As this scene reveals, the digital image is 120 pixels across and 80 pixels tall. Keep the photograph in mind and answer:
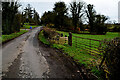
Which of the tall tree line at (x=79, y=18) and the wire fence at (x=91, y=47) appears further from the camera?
the tall tree line at (x=79, y=18)

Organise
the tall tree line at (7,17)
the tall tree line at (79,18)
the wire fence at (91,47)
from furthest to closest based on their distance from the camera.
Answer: the tall tree line at (79,18) → the tall tree line at (7,17) → the wire fence at (91,47)

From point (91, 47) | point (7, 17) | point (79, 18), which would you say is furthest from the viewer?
point (79, 18)

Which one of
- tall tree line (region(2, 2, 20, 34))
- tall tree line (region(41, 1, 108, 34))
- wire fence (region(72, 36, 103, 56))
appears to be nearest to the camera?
wire fence (region(72, 36, 103, 56))

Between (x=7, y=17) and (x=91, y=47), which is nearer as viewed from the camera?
(x=91, y=47)

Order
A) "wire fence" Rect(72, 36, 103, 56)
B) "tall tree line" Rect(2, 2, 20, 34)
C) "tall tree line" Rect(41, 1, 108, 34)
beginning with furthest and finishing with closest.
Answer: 1. "tall tree line" Rect(41, 1, 108, 34)
2. "tall tree line" Rect(2, 2, 20, 34)
3. "wire fence" Rect(72, 36, 103, 56)

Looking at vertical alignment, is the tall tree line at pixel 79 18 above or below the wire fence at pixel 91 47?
above

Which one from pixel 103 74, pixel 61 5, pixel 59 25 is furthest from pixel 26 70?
pixel 61 5

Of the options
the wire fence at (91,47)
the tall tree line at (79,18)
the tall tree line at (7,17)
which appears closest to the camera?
the wire fence at (91,47)

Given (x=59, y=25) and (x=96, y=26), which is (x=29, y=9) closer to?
(x=59, y=25)

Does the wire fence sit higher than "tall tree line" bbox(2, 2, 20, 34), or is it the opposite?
"tall tree line" bbox(2, 2, 20, 34)

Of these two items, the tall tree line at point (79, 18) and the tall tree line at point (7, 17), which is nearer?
the tall tree line at point (7, 17)

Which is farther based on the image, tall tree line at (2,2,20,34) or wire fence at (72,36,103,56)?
tall tree line at (2,2,20,34)

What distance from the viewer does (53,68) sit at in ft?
18.1

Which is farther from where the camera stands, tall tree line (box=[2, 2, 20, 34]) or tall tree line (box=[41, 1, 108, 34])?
tall tree line (box=[41, 1, 108, 34])
